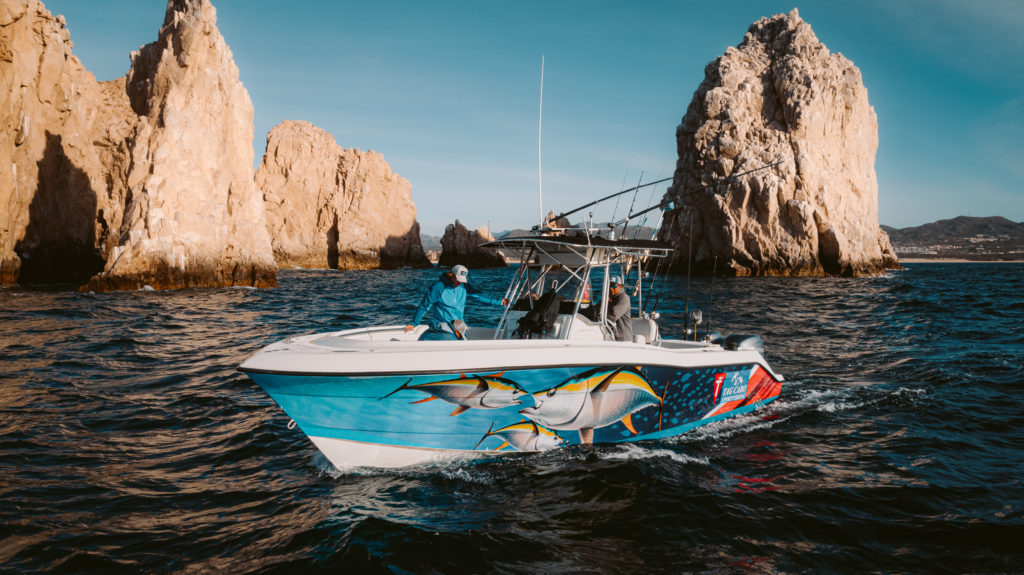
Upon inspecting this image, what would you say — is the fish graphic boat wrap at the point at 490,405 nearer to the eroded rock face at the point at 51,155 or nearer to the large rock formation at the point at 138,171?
the large rock formation at the point at 138,171

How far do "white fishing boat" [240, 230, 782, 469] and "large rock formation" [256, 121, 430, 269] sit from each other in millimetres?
65768

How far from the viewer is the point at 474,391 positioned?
202 inches

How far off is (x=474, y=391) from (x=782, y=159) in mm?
44054

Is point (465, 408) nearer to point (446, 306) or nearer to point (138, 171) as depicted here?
point (446, 306)

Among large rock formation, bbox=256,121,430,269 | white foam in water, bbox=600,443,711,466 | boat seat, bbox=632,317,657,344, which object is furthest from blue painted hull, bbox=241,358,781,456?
large rock formation, bbox=256,121,430,269

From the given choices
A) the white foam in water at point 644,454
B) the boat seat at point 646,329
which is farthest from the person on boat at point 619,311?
the white foam in water at point 644,454

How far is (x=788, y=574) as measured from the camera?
3.82 meters

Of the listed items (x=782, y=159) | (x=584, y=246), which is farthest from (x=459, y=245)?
(x=584, y=246)

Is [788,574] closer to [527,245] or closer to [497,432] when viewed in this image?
[497,432]

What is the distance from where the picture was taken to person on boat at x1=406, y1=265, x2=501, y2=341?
21.3 feet

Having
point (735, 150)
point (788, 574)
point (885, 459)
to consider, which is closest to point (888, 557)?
point (788, 574)

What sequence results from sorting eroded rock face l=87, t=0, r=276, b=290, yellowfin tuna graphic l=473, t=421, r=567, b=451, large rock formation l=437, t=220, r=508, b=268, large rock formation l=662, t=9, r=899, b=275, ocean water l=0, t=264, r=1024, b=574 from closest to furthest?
ocean water l=0, t=264, r=1024, b=574, yellowfin tuna graphic l=473, t=421, r=567, b=451, eroded rock face l=87, t=0, r=276, b=290, large rock formation l=662, t=9, r=899, b=275, large rock formation l=437, t=220, r=508, b=268

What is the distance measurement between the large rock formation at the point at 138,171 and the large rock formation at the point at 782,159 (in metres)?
31.3

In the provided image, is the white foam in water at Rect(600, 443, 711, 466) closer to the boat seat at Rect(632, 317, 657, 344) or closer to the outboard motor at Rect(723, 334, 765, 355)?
the boat seat at Rect(632, 317, 657, 344)
